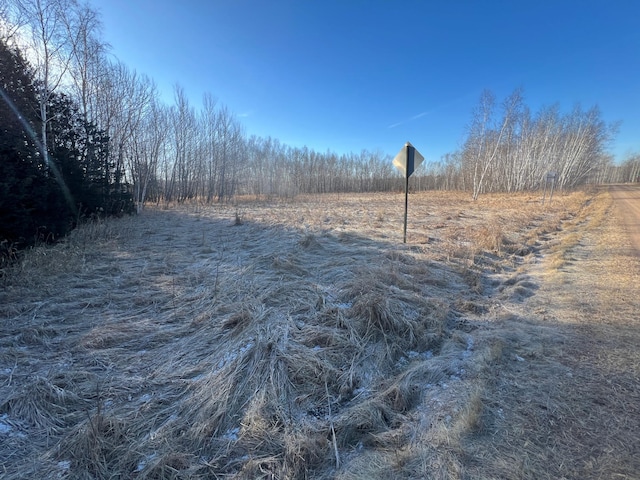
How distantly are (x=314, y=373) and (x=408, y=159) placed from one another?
688cm

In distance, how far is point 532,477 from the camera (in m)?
1.70

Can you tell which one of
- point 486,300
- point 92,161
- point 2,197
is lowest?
point 486,300

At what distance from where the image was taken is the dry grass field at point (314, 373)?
6.08 feet

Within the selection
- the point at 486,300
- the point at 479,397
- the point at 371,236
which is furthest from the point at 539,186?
the point at 479,397

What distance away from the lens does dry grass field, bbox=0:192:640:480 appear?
1.85 m

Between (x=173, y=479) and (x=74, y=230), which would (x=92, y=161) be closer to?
(x=74, y=230)

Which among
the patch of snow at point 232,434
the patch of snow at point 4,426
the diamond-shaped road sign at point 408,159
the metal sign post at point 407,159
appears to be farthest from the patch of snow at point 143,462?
the diamond-shaped road sign at point 408,159

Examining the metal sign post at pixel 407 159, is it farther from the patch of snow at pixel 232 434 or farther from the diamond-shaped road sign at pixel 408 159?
the patch of snow at pixel 232 434

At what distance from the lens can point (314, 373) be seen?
8.87 feet

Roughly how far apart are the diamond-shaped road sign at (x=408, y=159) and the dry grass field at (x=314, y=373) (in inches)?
135

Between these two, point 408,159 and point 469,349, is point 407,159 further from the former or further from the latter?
point 469,349

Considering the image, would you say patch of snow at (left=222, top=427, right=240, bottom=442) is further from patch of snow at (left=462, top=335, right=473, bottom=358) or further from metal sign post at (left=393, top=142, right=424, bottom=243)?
metal sign post at (left=393, top=142, right=424, bottom=243)

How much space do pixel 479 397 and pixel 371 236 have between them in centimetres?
706

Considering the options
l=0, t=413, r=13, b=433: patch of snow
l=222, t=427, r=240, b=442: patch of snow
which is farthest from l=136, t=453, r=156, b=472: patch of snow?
l=0, t=413, r=13, b=433: patch of snow
